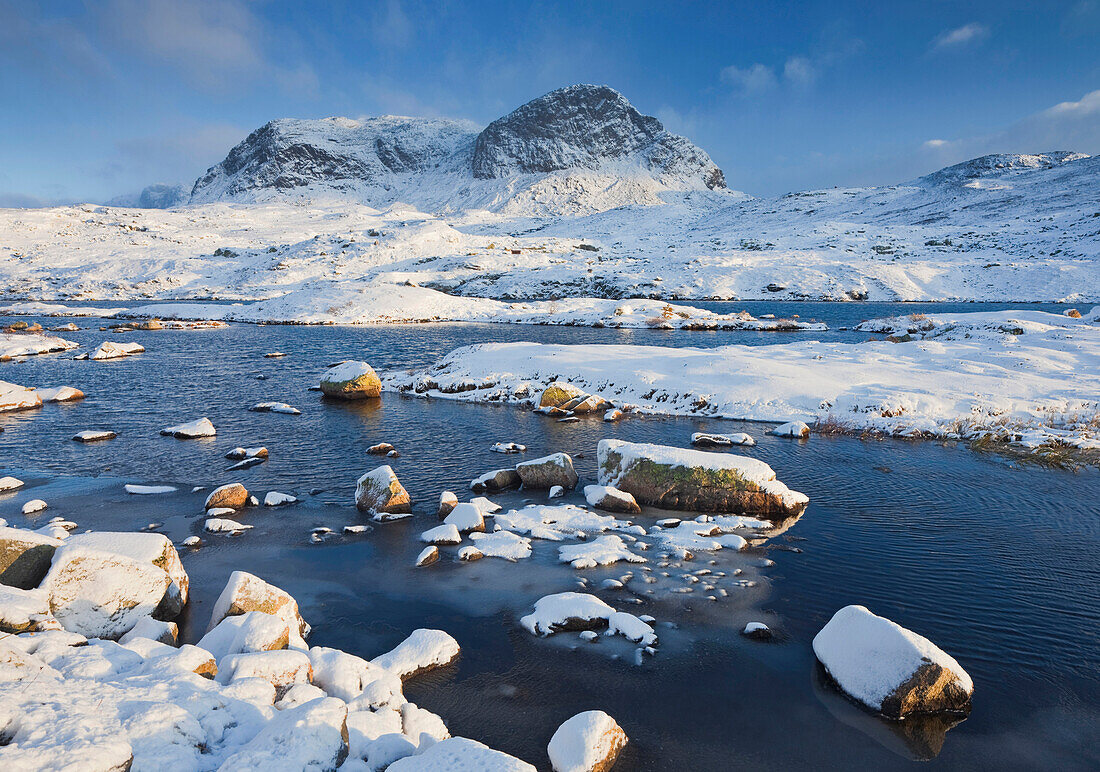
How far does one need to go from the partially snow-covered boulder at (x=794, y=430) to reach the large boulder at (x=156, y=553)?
19.5m

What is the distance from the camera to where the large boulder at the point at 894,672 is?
23.9ft

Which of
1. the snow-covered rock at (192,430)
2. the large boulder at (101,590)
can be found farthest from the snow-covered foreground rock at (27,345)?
the large boulder at (101,590)

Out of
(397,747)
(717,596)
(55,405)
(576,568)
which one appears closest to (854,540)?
(717,596)

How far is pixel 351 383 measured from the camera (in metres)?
28.4

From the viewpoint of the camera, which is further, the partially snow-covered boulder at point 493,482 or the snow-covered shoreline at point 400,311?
the snow-covered shoreline at point 400,311

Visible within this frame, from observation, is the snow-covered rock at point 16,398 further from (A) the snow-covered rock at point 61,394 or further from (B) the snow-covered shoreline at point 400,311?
(B) the snow-covered shoreline at point 400,311

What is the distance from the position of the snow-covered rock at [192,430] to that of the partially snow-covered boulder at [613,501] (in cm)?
1572

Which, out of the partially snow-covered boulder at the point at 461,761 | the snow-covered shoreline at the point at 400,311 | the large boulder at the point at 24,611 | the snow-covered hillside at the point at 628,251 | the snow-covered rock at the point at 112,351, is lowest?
the partially snow-covered boulder at the point at 461,761

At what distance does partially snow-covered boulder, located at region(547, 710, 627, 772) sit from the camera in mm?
6297

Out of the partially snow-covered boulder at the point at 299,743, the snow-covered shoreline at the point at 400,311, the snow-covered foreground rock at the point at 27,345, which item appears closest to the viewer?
the partially snow-covered boulder at the point at 299,743

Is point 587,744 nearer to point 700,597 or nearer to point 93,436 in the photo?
point 700,597

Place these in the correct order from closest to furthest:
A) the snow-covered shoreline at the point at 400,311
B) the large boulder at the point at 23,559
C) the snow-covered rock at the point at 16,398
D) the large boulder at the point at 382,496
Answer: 1. the large boulder at the point at 23,559
2. the large boulder at the point at 382,496
3. the snow-covered rock at the point at 16,398
4. the snow-covered shoreline at the point at 400,311

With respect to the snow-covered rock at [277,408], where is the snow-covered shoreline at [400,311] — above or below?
above

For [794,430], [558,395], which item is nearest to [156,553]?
[558,395]
